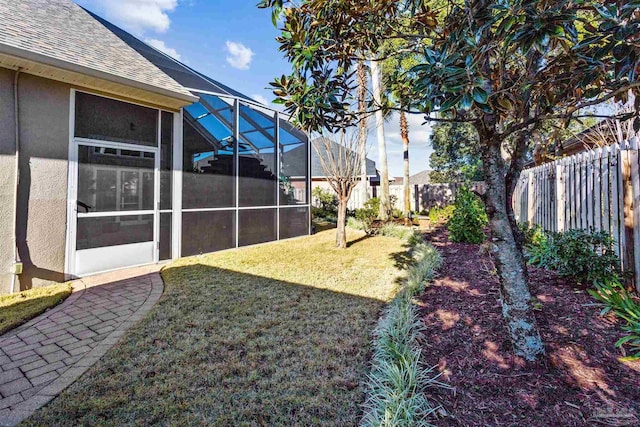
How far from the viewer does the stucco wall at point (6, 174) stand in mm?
4281

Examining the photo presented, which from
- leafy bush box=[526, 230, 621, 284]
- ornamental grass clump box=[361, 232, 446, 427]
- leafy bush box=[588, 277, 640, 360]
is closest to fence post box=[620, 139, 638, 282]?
leafy bush box=[526, 230, 621, 284]

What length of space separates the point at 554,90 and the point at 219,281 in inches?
194

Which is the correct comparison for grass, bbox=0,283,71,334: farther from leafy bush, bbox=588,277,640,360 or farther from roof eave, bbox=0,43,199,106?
leafy bush, bbox=588,277,640,360

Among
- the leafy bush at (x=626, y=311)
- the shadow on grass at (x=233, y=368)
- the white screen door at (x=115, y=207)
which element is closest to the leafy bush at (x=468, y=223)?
the leafy bush at (x=626, y=311)

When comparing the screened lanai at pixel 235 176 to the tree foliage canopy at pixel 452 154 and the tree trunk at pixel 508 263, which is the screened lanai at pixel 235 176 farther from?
the tree foliage canopy at pixel 452 154

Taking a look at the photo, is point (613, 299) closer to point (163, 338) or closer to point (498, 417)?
point (498, 417)

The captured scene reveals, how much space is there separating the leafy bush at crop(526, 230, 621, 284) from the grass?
21.6 ft

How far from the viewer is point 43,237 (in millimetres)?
4742

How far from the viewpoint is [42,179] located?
4.69m

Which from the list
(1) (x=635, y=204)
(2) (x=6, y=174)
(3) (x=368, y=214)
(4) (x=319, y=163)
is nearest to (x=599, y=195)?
(1) (x=635, y=204)

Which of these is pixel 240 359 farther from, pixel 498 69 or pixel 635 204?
pixel 635 204

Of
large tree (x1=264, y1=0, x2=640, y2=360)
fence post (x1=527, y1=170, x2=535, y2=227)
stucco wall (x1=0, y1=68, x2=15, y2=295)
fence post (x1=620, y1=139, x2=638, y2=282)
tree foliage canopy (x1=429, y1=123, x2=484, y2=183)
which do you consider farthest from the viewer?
tree foliage canopy (x1=429, y1=123, x2=484, y2=183)

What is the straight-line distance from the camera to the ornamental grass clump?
193 cm

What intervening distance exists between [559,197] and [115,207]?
829cm
